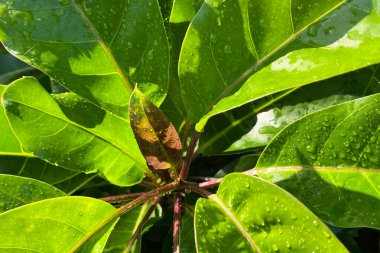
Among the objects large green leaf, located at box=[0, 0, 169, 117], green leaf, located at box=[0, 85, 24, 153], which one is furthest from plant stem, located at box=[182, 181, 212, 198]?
green leaf, located at box=[0, 85, 24, 153]

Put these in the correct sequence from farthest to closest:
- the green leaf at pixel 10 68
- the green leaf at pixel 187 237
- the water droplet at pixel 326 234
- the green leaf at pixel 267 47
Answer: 1. the green leaf at pixel 10 68
2. the green leaf at pixel 187 237
3. the green leaf at pixel 267 47
4. the water droplet at pixel 326 234

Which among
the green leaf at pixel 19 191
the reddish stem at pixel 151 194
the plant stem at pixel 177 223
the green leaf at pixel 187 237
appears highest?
the green leaf at pixel 19 191

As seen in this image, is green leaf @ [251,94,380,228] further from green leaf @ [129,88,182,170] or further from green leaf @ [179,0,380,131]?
green leaf @ [129,88,182,170]

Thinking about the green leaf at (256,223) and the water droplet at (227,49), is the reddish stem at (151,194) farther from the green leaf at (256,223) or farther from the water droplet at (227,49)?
the water droplet at (227,49)

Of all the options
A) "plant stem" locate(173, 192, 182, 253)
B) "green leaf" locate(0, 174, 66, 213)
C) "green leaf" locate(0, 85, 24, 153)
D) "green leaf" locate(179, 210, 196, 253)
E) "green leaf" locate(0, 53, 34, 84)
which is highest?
"green leaf" locate(0, 53, 34, 84)

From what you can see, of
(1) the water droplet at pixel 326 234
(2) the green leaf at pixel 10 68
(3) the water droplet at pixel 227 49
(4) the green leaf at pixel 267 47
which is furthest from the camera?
(2) the green leaf at pixel 10 68

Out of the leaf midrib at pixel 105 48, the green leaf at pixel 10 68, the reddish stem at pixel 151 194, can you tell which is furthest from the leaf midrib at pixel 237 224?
the green leaf at pixel 10 68

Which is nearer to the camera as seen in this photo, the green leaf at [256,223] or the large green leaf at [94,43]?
the green leaf at [256,223]
